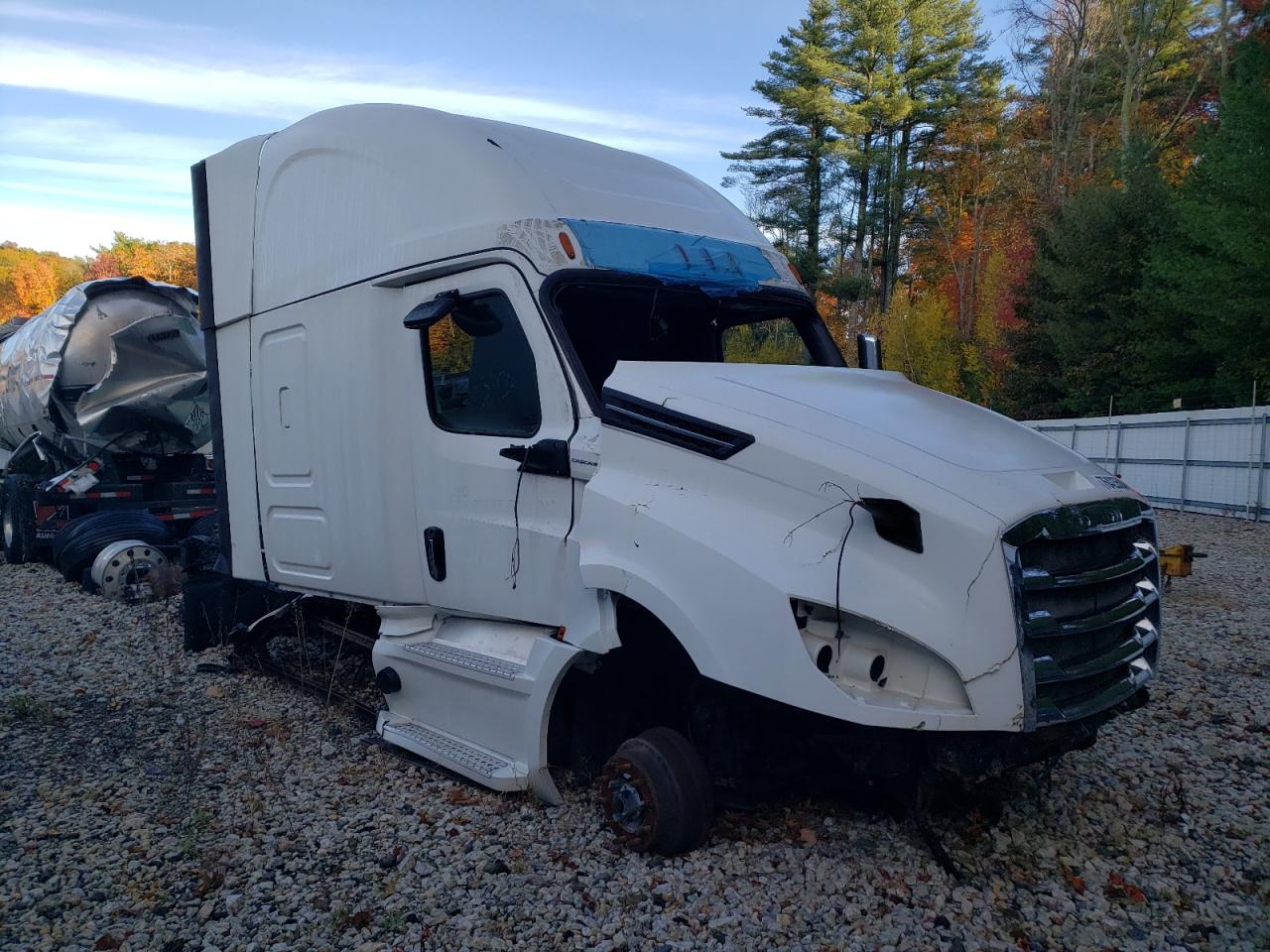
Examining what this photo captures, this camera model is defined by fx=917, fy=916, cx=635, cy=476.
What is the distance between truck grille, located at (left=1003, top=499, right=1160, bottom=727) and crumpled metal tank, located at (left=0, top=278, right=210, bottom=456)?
10270 mm

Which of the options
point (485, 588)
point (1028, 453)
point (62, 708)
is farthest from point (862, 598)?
point (62, 708)

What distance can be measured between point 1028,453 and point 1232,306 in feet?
66.9

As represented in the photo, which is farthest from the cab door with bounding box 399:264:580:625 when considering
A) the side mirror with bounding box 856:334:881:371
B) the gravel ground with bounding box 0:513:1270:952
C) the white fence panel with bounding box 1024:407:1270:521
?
the white fence panel with bounding box 1024:407:1270:521

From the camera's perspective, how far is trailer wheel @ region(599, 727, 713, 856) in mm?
3553

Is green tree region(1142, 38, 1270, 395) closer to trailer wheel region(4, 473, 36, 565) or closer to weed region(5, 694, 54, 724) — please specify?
weed region(5, 694, 54, 724)

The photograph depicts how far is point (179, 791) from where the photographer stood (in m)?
4.46

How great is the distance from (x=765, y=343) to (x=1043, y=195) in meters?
33.5

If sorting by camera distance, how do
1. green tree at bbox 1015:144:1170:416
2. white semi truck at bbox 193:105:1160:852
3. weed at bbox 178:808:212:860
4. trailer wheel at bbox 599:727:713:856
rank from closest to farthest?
1. white semi truck at bbox 193:105:1160:852
2. trailer wheel at bbox 599:727:713:856
3. weed at bbox 178:808:212:860
4. green tree at bbox 1015:144:1170:416

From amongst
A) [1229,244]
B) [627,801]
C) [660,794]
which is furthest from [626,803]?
[1229,244]

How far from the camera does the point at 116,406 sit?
11.0 m

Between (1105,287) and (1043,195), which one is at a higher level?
(1043,195)

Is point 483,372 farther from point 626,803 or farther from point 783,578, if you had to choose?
point 626,803

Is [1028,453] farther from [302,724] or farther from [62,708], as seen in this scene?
[62,708]

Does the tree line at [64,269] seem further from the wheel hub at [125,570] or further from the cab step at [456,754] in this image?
the cab step at [456,754]
